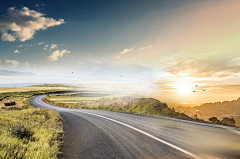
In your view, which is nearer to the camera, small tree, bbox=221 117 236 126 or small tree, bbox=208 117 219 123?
small tree, bbox=221 117 236 126

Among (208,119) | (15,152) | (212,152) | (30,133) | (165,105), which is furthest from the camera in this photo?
(165,105)

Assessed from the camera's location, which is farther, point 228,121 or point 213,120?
point 213,120

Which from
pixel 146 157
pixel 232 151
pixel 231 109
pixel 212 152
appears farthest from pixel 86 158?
pixel 231 109

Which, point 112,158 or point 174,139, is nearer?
point 112,158

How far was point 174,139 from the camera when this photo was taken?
16.2ft

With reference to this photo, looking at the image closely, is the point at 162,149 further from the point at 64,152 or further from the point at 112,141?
the point at 64,152

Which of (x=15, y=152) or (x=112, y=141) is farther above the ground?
(x=15, y=152)

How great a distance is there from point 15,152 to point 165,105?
14.7m

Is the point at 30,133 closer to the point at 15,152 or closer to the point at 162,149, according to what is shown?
the point at 15,152

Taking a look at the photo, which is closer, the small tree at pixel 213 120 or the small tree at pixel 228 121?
the small tree at pixel 228 121

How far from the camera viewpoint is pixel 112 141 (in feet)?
16.4

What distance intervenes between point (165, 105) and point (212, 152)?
1180cm

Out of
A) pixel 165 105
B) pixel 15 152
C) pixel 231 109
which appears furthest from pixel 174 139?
pixel 165 105

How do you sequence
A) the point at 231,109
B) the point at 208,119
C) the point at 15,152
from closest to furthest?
the point at 15,152
the point at 208,119
the point at 231,109
